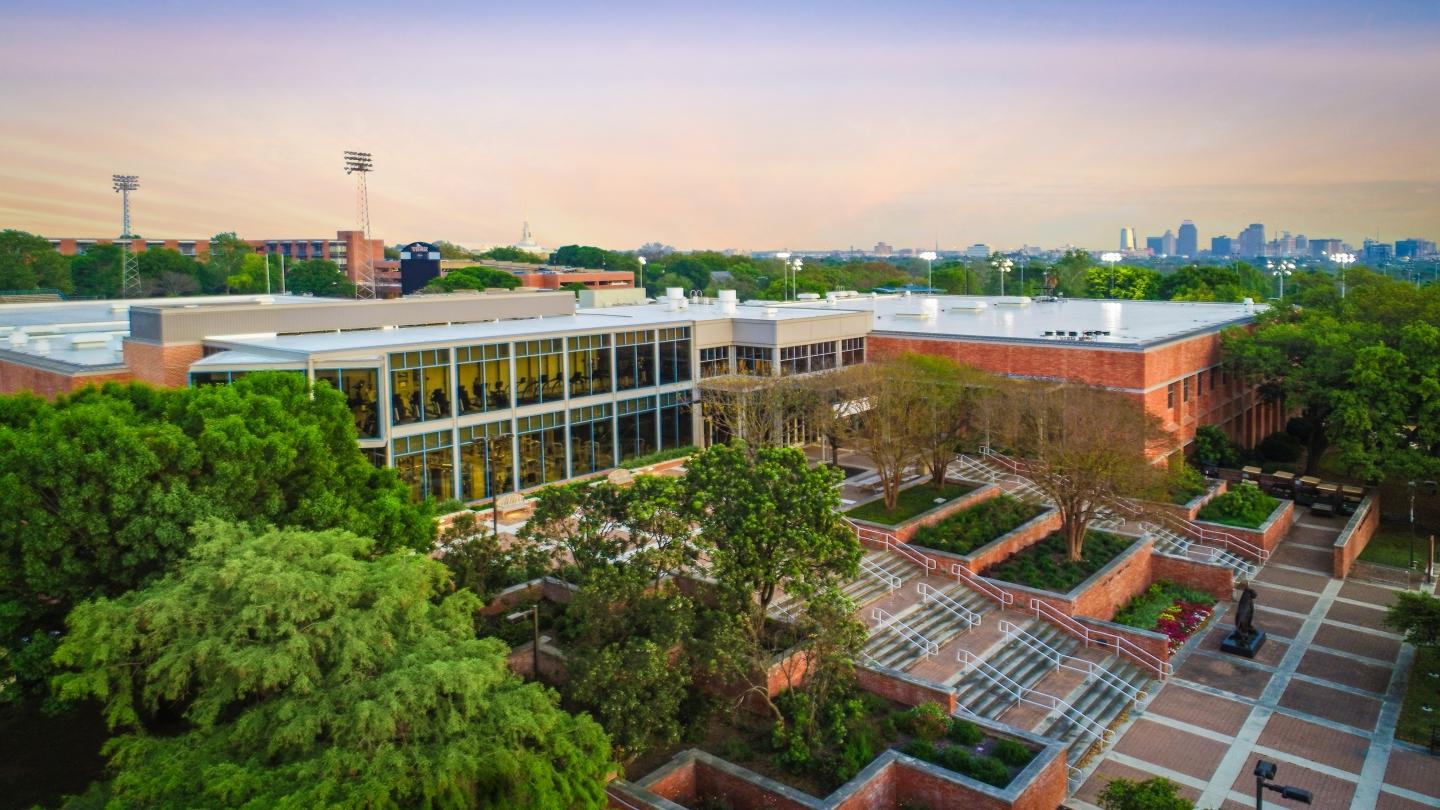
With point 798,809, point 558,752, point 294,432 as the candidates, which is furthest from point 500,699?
point 294,432

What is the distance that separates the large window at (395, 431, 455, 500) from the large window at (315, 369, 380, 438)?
1027mm

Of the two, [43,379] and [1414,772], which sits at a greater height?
[43,379]

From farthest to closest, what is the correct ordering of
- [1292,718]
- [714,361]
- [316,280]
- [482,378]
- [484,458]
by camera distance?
[316,280], [714,361], [484,458], [482,378], [1292,718]

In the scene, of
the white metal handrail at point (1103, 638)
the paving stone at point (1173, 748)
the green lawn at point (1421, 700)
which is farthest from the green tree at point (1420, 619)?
the paving stone at point (1173, 748)

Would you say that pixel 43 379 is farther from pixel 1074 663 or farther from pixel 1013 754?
pixel 1074 663

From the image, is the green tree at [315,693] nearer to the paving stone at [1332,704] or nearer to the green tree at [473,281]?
the paving stone at [1332,704]

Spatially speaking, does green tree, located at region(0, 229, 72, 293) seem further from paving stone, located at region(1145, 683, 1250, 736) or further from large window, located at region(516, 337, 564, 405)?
paving stone, located at region(1145, 683, 1250, 736)

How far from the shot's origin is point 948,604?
26.3m

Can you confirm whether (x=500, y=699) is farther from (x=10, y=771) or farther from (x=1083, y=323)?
(x=1083, y=323)

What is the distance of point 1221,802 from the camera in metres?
19.1

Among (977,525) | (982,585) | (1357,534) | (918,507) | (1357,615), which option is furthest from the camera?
(1357,534)

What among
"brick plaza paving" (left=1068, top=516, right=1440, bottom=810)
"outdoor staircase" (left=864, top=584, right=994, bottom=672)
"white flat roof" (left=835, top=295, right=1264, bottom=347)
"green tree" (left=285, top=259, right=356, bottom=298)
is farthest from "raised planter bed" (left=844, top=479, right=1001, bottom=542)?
"green tree" (left=285, top=259, right=356, bottom=298)

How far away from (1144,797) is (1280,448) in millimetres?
33435

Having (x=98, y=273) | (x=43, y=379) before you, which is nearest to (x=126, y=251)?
(x=98, y=273)
